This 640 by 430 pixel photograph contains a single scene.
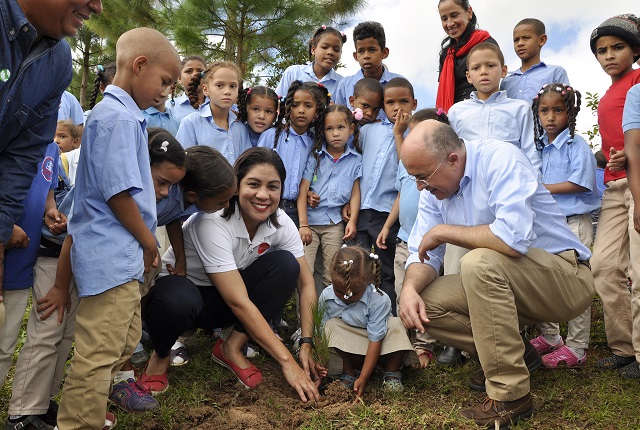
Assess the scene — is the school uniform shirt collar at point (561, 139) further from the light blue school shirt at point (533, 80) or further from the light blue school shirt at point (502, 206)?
the light blue school shirt at point (502, 206)

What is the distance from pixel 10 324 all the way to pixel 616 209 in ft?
12.8

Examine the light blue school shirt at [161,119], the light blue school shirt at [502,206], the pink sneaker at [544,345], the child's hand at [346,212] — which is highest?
the light blue school shirt at [161,119]

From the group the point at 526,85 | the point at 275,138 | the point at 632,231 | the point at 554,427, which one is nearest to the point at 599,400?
the point at 554,427

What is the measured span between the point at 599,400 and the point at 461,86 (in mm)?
2867

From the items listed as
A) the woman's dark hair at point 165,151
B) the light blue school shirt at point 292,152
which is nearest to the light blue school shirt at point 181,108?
the light blue school shirt at point 292,152

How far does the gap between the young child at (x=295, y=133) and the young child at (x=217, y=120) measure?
288 millimetres

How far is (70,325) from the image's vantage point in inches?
121

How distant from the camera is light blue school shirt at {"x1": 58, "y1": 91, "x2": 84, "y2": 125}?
16.6ft

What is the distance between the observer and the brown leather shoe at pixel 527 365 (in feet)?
11.6

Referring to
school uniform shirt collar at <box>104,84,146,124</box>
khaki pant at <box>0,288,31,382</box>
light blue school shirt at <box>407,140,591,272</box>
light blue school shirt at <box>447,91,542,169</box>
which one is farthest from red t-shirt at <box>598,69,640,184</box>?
khaki pant at <box>0,288,31,382</box>

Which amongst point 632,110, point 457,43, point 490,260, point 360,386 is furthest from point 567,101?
point 360,386

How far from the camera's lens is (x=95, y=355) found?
266 cm

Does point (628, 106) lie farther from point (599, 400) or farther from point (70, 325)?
point (70, 325)

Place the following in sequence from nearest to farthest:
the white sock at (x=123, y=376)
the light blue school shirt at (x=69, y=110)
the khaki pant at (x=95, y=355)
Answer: the khaki pant at (x=95, y=355) → the white sock at (x=123, y=376) → the light blue school shirt at (x=69, y=110)
